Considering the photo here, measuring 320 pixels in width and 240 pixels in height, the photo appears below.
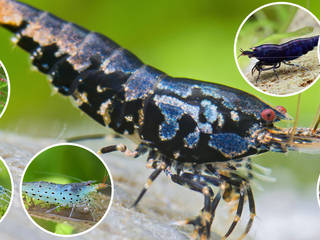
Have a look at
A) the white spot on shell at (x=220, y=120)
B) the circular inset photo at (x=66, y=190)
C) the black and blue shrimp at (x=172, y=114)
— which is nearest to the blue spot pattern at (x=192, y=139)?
the black and blue shrimp at (x=172, y=114)

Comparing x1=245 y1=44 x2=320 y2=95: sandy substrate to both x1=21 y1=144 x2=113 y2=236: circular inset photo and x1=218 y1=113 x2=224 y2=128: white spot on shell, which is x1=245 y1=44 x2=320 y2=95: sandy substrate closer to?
x1=218 y1=113 x2=224 y2=128: white spot on shell

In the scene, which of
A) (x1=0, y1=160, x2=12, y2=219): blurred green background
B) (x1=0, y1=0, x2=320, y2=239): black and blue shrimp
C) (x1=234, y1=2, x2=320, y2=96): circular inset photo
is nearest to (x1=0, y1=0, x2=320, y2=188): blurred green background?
(x1=0, y1=0, x2=320, y2=239): black and blue shrimp

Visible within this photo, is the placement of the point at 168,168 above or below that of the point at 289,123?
below

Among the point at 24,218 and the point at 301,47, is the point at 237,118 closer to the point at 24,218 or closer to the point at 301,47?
the point at 301,47

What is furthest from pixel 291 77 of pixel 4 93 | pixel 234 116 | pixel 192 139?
pixel 4 93

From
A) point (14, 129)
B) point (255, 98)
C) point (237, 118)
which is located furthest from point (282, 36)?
point (14, 129)

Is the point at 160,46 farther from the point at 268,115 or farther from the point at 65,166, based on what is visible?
the point at 65,166
